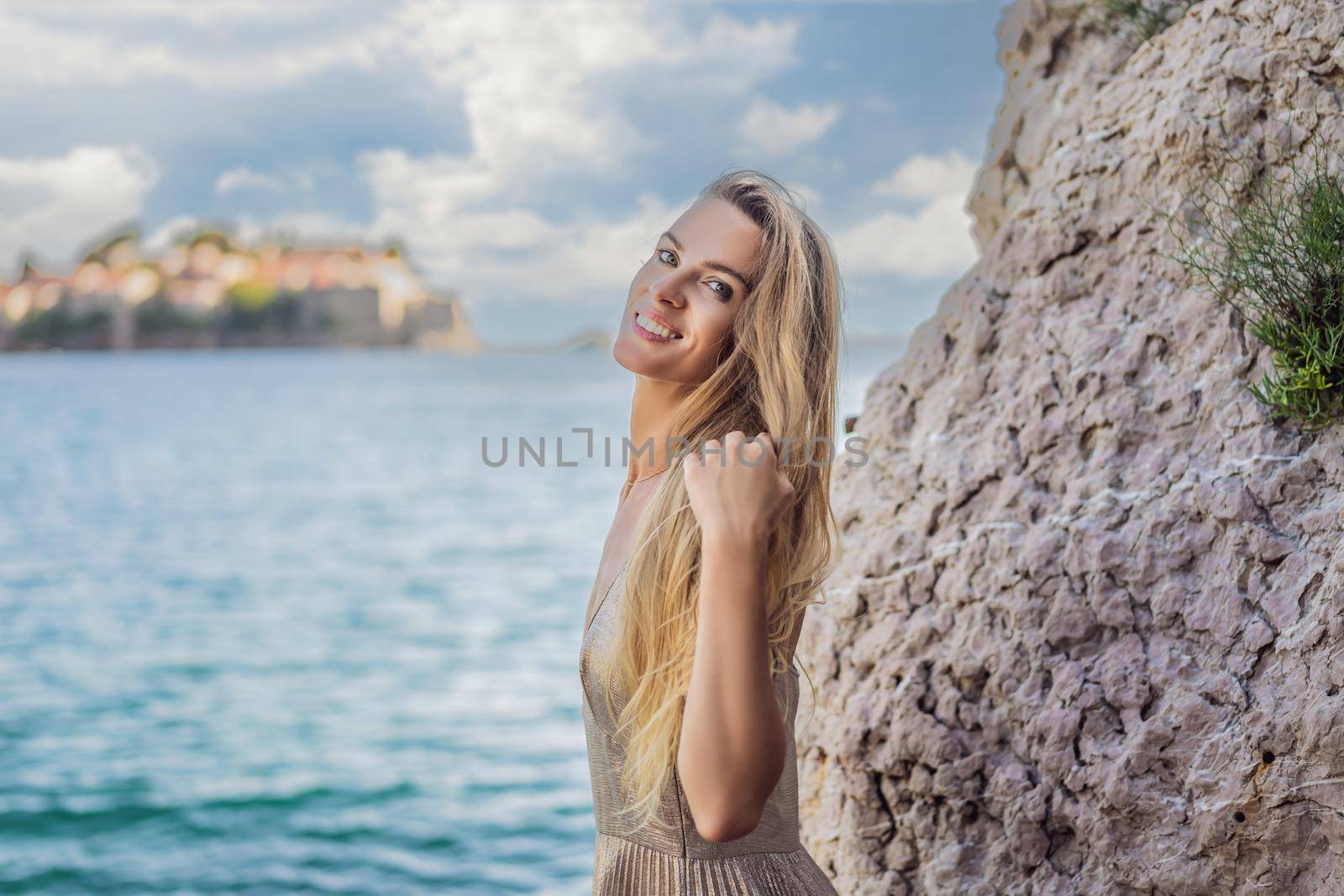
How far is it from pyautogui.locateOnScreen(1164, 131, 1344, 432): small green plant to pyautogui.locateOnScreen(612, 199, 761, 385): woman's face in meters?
1.01

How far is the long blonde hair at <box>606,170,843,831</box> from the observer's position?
6.31 ft

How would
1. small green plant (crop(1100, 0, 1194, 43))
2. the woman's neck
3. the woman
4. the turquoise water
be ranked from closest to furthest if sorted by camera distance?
1. the woman
2. the woman's neck
3. small green plant (crop(1100, 0, 1194, 43))
4. the turquoise water

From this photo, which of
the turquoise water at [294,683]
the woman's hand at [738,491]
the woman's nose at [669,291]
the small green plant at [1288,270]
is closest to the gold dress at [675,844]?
the woman's hand at [738,491]

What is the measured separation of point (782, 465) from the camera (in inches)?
77.5

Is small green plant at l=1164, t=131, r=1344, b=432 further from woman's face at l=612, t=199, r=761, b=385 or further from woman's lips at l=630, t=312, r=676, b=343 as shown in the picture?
woman's lips at l=630, t=312, r=676, b=343

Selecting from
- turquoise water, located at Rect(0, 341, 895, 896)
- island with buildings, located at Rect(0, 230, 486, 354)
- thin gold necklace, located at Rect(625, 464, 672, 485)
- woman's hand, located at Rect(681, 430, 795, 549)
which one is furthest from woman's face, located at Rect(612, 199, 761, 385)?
island with buildings, located at Rect(0, 230, 486, 354)

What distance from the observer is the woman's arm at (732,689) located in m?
1.64

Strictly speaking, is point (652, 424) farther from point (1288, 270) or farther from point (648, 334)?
point (1288, 270)

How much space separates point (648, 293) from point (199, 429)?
55.0 metres

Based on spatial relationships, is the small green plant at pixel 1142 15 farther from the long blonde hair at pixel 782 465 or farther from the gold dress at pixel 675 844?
the gold dress at pixel 675 844

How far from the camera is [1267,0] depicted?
8.52ft

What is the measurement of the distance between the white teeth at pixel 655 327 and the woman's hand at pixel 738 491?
1.25 ft

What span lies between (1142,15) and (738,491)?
2565 mm

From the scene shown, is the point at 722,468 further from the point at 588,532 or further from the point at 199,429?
the point at 199,429
